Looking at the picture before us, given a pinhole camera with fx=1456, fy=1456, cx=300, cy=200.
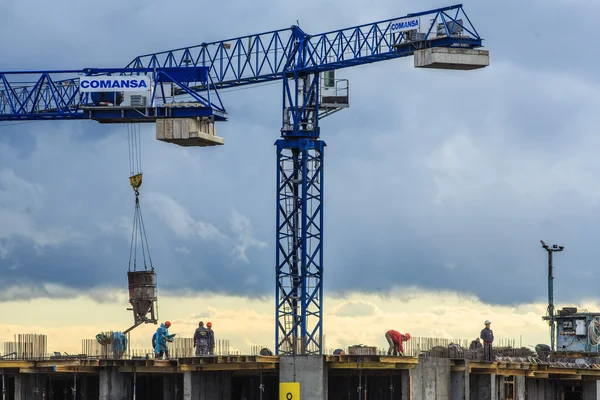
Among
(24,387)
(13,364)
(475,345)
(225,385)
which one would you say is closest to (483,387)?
(475,345)

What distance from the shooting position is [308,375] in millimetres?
63125

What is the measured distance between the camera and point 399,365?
204 ft

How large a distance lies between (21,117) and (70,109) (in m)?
3.37

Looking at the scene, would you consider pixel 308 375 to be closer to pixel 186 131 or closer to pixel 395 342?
pixel 395 342

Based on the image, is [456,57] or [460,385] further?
[456,57]

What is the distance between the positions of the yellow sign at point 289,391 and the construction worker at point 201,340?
14.3 feet

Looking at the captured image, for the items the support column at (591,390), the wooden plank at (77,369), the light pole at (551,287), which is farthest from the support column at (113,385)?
the light pole at (551,287)

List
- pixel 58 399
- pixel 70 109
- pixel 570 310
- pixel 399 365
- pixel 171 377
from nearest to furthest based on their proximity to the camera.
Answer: pixel 399 365 → pixel 171 377 → pixel 58 399 → pixel 70 109 → pixel 570 310

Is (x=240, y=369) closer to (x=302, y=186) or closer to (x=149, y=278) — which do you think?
(x=149, y=278)

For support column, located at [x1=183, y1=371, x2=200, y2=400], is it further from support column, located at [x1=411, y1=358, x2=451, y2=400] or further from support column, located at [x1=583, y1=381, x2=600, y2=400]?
support column, located at [x1=583, y1=381, x2=600, y2=400]

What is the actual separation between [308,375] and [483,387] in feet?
31.3

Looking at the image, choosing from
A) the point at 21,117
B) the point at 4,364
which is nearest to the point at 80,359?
the point at 4,364

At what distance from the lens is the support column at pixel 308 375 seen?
206 ft

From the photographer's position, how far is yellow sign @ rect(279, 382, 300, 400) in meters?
63.2
